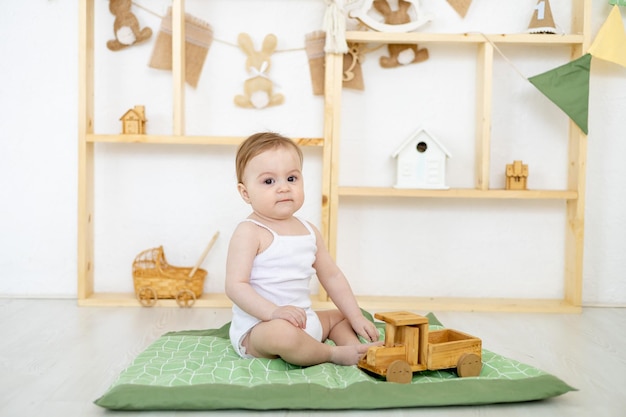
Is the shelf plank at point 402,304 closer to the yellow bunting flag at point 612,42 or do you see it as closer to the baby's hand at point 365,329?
the baby's hand at point 365,329

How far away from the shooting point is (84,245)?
7.74ft

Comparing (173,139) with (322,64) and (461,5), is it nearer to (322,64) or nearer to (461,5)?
(322,64)

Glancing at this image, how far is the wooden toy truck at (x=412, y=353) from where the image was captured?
1420mm

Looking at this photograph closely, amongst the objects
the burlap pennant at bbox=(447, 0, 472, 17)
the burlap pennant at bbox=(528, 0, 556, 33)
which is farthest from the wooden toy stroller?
the burlap pennant at bbox=(528, 0, 556, 33)

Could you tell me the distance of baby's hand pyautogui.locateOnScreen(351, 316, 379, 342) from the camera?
1.64 meters

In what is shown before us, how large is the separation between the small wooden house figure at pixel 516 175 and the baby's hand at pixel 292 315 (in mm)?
1131

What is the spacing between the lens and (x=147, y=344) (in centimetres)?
184

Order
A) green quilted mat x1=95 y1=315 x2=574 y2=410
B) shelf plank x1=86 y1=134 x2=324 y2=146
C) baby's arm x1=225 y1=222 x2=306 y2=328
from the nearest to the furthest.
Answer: green quilted mat x1=95 y1=315 x2=574 y2=410 → baby's arm x1=225 y1=222 x2=306 y2=328 → shelf plank x1=86 y1=134 x2=324 y2=146

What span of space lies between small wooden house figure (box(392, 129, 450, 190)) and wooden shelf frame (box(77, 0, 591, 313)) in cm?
6

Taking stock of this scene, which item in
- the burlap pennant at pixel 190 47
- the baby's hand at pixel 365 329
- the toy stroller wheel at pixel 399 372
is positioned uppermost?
the burlap pennant at pixel 190 47

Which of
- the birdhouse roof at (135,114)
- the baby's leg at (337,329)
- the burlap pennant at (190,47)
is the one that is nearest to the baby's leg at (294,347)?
the baby's leg at (337,329)

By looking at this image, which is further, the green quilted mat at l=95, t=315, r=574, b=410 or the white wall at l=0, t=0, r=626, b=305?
the white wall at l=0, t=0, r=626, b=305

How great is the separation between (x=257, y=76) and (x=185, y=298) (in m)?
0.77

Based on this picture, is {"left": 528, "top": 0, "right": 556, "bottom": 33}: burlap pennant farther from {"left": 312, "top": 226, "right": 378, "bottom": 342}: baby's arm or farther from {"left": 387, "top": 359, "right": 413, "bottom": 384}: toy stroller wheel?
{"left": 387, "top": 359, "right": 413, "bottom": 384}: toy stroller wheel
